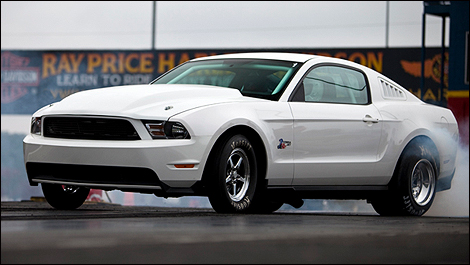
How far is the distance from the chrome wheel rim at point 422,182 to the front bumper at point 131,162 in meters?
2.80

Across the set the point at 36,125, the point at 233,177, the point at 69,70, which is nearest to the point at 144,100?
the point at 233,177

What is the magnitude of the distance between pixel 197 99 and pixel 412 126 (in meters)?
2.60

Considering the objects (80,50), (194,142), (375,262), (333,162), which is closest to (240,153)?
(194,142)

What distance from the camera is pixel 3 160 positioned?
48.3 m

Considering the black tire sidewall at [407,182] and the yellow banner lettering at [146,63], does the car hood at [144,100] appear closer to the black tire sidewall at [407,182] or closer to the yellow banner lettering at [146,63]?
the black tire sidewall at [407,182]

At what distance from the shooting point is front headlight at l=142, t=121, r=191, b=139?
6930mm

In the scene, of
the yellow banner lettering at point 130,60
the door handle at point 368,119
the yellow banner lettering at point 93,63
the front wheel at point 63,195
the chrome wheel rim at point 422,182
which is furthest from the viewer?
the yellow banner lettering at point 93,63

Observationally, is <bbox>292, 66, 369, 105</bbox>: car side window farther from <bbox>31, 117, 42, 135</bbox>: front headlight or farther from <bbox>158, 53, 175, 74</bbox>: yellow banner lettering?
<bbox>158, 53, 175, 74</bbox>: yellow banner lettering

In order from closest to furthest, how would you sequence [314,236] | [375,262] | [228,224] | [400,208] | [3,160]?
[375,262]
[314,236]
[228,224]
[400,208]
[3,160]

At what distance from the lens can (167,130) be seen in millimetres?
6926

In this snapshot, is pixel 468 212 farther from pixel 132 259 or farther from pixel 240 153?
pixel 132 259

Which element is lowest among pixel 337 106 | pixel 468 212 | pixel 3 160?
pixel 3 160

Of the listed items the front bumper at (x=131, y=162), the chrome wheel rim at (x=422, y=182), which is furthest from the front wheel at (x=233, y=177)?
the chrome wheel rim at (x=422, y=182)

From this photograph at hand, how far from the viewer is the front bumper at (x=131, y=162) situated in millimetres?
6875
